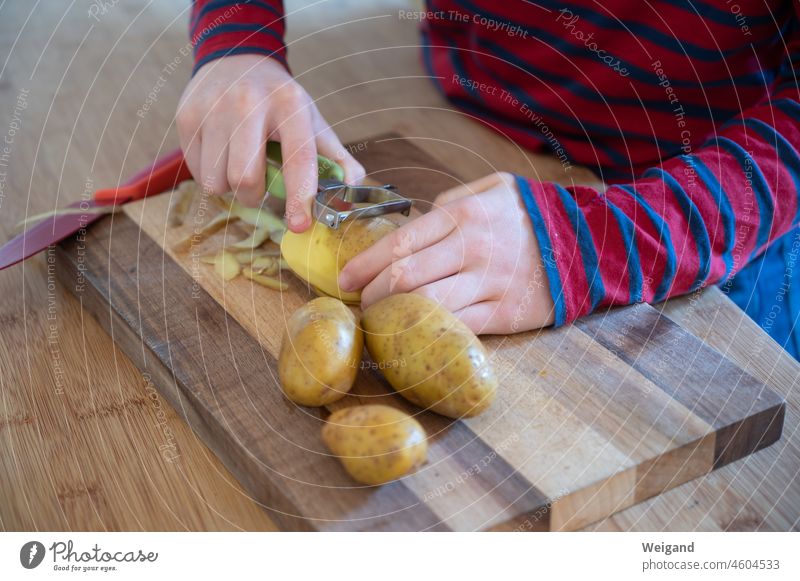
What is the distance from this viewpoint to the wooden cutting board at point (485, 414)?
68 centimetres

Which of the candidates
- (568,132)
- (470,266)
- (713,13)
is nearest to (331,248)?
(470,266)

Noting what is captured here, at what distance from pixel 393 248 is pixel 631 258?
24 cm

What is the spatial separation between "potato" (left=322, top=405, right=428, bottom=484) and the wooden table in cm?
10

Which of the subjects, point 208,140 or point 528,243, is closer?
point 528,243

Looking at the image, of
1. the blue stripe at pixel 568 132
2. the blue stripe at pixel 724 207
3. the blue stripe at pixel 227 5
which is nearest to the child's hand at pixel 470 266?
the blue stripe at pixel 724 207

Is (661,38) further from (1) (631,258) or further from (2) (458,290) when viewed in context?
(2) (458,290)

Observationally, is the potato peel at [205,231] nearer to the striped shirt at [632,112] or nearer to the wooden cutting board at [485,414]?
the wooden cutting board at [485,414]

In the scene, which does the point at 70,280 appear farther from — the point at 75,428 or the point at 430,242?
the point at 430,242

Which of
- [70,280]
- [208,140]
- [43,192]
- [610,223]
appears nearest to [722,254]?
[610,223]

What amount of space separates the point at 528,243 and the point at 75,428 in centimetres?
47

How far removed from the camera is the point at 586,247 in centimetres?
87

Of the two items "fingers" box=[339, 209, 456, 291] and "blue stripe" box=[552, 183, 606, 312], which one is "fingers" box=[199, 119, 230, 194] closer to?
"fingers" box=[339, 209, 456, 291]

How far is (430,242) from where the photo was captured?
869mm

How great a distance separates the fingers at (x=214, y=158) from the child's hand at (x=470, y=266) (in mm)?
229
